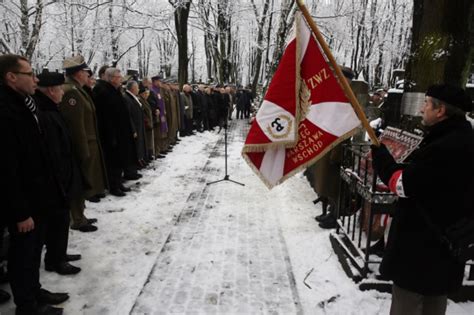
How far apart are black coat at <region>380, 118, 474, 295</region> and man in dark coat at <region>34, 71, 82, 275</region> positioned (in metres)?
3.11

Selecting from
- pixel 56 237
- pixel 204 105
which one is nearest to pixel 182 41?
pixel 204 105

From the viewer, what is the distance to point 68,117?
4930 millimetres

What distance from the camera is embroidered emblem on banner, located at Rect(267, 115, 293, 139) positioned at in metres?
3.13

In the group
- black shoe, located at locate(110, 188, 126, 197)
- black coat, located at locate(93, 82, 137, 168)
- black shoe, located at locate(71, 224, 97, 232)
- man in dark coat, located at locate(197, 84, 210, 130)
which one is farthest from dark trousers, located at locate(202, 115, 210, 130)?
black shoe, located at locate(71, 224, 97, 232)

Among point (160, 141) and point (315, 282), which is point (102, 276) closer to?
point (315, 282)

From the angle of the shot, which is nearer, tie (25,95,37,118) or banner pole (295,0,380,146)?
banner pole (295,0,380,146)

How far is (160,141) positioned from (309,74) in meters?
8.43

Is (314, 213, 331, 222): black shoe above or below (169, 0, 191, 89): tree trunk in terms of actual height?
below

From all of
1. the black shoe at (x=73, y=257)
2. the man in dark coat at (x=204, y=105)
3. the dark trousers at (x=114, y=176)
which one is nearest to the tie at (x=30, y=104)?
the black shoe at (x=73, y=257)

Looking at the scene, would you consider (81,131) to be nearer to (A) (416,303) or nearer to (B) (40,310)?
(B) (40,310)

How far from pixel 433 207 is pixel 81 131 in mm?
4230

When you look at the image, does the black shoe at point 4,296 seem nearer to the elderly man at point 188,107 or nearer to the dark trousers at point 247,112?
the elderly man at point 188,107

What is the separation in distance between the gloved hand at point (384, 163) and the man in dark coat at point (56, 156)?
2.97m

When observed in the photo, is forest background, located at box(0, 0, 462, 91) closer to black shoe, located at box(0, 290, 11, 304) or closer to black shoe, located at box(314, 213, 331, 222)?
black shoe, located at box(314, 213, 331, 222)
